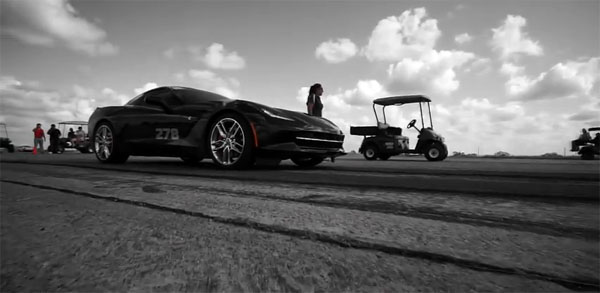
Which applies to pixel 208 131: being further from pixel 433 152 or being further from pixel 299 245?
pixel 433 152

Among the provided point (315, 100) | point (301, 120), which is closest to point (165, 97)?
point (301, 120)

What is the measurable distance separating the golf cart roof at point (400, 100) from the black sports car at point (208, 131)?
7.38m

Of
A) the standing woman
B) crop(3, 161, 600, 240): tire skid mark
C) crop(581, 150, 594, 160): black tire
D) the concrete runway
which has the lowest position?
the concrete runway

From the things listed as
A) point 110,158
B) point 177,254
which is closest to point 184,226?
point 177,254

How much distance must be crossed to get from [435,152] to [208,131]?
27.0 ft

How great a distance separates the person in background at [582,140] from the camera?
576 inches

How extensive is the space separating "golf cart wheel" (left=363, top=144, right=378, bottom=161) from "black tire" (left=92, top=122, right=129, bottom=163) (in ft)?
26.0

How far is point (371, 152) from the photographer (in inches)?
432

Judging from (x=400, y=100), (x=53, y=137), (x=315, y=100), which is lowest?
(x=53, y=137)

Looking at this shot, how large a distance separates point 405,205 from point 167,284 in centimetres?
108

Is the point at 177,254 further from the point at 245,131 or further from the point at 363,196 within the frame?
the point at 245,131

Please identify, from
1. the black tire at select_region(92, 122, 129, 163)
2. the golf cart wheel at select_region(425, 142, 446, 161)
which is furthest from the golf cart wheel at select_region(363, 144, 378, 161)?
the black tire at select_region(92, 122, 129, 163)

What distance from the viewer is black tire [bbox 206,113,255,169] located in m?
3.68

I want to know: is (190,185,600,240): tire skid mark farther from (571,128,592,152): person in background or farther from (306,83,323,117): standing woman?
(571,128,592,152): person in background
